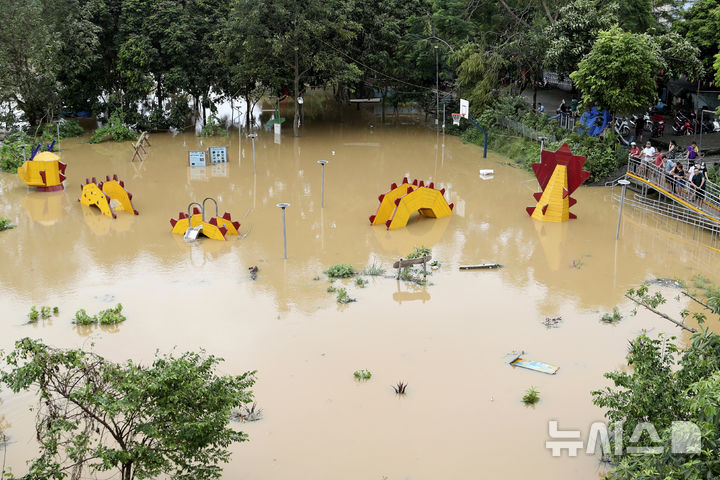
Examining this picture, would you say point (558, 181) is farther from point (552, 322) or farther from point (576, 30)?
point (576, 30)

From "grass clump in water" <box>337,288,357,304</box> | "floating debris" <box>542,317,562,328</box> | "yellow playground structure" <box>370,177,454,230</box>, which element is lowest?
"floating debris" <box>542,317,562,328</box>

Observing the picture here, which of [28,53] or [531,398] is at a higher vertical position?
[28,53]

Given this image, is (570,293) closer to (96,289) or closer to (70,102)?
(96,289)

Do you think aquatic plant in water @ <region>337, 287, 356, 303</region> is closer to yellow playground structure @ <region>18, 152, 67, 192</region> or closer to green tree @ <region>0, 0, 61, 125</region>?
yellow playground structure @ <region>18, 152, 67, 192</region>

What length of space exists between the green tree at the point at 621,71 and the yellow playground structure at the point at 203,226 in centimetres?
1221

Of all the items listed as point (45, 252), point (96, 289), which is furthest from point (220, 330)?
point (45, 252)

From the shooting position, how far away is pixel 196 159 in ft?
86.3

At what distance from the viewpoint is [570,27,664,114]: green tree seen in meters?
22.3

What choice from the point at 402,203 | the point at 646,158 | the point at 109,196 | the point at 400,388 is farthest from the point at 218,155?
the point at 400,388

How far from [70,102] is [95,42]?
4.90 meters

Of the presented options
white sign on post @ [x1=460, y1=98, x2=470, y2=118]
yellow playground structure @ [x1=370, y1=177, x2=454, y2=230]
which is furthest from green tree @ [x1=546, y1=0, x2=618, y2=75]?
yellow playground structure @ [x1=370, y1=177, x2=454, y2=230]

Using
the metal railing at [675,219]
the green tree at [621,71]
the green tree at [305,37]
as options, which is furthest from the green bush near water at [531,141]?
the green tree at [305,37]

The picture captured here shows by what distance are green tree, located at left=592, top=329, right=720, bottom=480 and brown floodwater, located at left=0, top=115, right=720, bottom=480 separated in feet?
5.29

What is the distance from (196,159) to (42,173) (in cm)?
556
